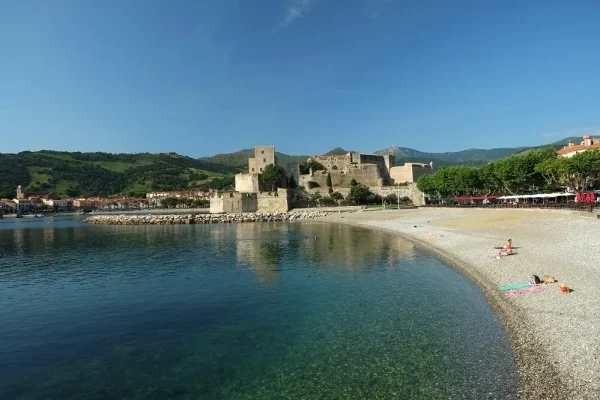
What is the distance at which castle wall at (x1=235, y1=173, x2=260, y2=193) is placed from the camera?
242ft

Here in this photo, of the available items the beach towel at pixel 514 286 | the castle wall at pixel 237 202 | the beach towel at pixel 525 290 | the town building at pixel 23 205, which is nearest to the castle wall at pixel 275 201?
the castle wall at pixel 237 202

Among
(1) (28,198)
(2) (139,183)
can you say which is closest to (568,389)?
(1) (28,198)

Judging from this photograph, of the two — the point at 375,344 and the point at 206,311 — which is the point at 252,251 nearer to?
the point at 206,311

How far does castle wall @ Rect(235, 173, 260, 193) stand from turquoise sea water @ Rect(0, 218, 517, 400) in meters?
53.0

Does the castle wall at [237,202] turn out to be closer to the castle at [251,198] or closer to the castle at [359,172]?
the castle at [251,198]

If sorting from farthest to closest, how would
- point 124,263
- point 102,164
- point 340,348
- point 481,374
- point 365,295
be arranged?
point 102,164 → point 124,263 → point 365,295 → point 340,348 → point 481,374

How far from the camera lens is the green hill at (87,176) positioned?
150625mm

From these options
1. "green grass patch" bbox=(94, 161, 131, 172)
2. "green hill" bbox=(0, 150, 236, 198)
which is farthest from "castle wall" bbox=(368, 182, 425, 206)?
"green grass patch" bbox=(94, 161, 131, 172)

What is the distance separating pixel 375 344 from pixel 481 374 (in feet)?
8.05

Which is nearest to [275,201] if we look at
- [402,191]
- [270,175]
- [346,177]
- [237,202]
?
[270,175]

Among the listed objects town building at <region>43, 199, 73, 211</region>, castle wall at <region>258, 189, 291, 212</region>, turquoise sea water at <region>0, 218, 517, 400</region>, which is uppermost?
town building at <region>43, 199, 73, 211</region>

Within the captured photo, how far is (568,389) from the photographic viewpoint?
6.71 m

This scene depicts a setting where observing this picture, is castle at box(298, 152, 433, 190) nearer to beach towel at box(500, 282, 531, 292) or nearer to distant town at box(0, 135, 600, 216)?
distant town at box(0, 135, 600, 216)

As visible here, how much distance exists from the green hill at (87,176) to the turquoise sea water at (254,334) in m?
133
